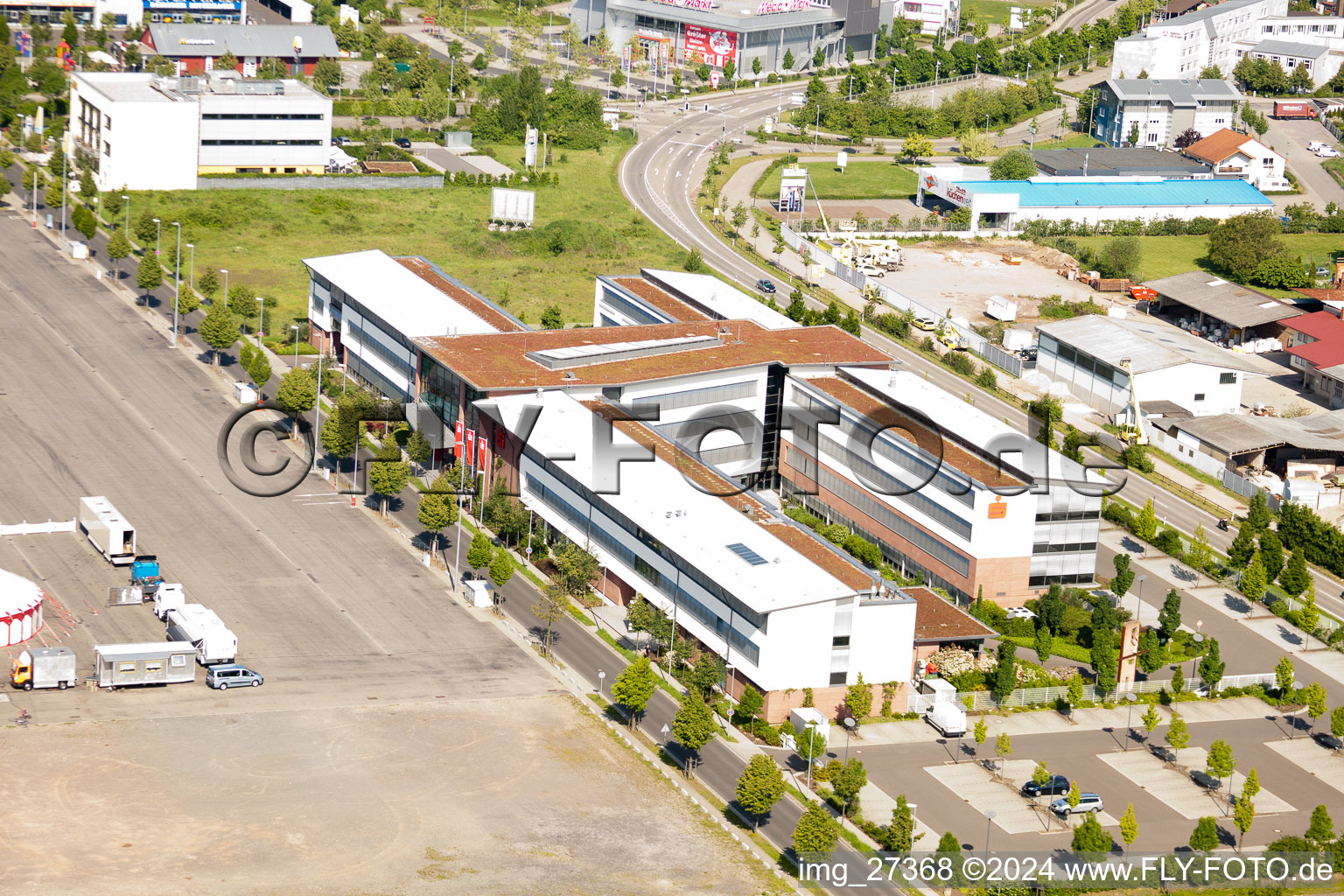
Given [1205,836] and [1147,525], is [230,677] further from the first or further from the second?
[1147,525]

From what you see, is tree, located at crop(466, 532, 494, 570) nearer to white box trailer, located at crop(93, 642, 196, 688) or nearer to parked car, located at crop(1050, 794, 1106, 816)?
white box trailer, located at crop(93, 642, 196, 688)

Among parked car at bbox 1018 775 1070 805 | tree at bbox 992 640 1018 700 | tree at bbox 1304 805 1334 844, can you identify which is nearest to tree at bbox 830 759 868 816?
parked car at bbox 1018 775 1070 805

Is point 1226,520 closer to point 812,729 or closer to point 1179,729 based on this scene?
point 1179,729

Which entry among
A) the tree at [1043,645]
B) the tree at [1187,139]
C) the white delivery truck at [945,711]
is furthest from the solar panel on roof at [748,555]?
the tree at [1187,139]

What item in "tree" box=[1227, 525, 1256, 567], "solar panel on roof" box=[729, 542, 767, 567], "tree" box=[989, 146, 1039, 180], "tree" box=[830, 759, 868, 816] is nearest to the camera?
"tree" box=[830, 759, 868, 816]

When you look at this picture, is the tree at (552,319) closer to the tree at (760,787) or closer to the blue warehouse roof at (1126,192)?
the blue warehouse roof at (1126,192)

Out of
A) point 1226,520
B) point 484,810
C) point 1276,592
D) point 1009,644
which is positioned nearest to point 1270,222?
point 1226,520

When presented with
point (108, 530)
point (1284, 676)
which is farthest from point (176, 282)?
point (1284, 676)
